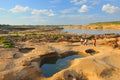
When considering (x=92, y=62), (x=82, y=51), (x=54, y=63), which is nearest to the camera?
(x=92, y=62)

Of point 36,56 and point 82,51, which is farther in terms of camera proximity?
point 82,51

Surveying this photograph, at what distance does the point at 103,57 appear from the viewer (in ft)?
92.0

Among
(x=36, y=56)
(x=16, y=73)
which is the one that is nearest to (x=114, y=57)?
(x=36, y=56)

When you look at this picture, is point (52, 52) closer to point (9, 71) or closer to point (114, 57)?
point (114, 57)

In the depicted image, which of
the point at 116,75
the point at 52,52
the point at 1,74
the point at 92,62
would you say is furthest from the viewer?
the point at 52,52

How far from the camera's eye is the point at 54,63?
28.0m

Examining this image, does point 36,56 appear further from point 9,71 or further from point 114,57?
point 114,57

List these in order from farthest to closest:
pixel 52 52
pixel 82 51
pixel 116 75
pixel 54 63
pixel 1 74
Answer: pixel 82 51 → pixel 52 52 → pixel 54 63 → pixel 116 75 → pixel 1 74

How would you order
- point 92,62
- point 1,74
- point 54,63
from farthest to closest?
1. point 54,63
2. point 92,62
3. point 1,74

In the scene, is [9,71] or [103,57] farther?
[103,57]

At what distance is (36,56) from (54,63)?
2567mm

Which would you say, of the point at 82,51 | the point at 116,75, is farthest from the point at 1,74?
the point at 82,51

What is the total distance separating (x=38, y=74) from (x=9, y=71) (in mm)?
2836

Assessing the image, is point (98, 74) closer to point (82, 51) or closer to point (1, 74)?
point (1, 74)
